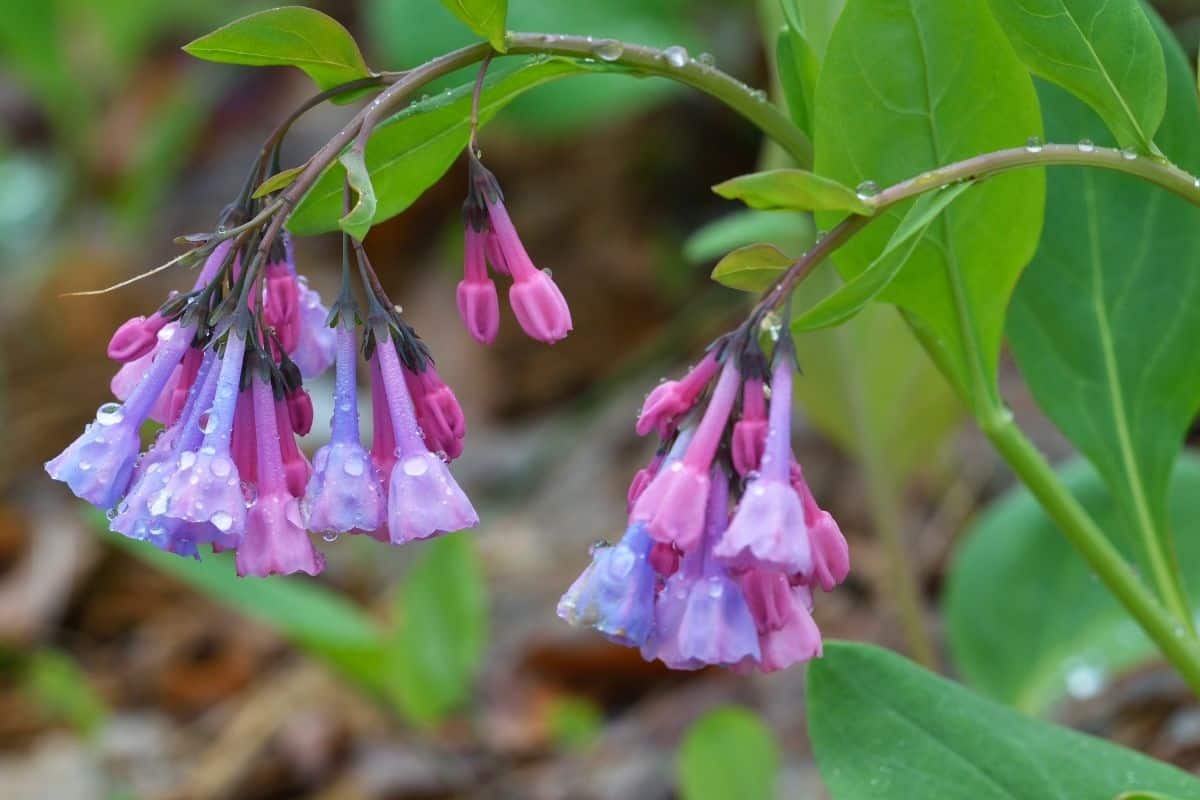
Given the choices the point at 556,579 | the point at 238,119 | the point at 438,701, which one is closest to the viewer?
the point at 438,701

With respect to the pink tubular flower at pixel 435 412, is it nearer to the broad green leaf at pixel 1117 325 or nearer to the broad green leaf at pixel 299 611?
the broad green leaf at pixel 1117 325

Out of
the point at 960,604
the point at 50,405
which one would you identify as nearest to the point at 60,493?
the point at 50,405

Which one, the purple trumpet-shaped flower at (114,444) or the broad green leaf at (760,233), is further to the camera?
the broad green leaf at (760,233)

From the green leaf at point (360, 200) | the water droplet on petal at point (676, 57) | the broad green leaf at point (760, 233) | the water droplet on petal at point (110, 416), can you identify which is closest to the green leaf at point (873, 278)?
the water droplet on petal at point (676, 57)

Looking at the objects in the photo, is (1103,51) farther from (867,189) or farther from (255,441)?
(255,441)

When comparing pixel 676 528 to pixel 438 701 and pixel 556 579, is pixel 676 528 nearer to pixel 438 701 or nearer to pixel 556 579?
pixel 438 701

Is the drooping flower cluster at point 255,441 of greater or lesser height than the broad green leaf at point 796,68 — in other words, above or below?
below

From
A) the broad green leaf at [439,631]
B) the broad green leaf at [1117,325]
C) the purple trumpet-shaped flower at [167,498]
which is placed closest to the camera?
the purple trumpet-shaped flower at [167,498]
